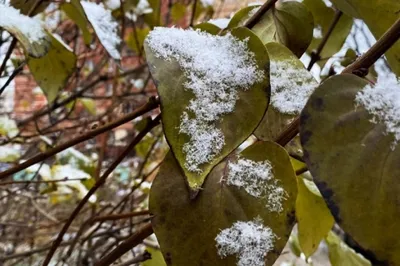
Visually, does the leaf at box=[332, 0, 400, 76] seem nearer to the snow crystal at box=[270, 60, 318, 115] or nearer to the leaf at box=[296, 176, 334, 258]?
the snow crystal at box=[270, 60, 318, 115]

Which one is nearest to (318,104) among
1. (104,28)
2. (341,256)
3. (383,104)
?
(383,104)

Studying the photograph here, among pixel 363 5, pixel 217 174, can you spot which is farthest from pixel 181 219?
pixel 363 5

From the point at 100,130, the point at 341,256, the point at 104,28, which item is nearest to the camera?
the point at 100,130

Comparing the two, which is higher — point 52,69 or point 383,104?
point 383,104

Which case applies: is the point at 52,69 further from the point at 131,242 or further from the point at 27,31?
the point at 131,242

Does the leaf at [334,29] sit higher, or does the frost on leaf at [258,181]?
the frost on leaf at [258,181]

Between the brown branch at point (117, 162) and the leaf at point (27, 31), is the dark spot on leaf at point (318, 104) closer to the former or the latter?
the brown branch at point (117, 162)

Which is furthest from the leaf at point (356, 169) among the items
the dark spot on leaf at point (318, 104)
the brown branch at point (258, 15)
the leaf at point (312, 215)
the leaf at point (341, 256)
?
the leaf at point (341, 256)
